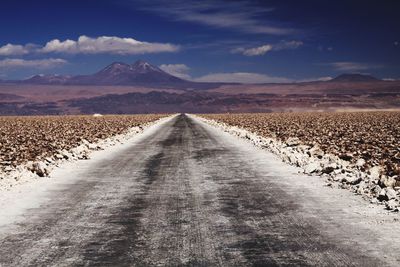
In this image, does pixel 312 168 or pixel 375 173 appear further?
pixel 312 168

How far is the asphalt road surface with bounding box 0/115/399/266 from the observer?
5.48m

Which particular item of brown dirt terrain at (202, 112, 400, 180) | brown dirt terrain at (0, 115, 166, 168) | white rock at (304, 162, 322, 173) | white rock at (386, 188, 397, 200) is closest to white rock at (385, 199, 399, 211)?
white rock at (386, 188, 397, 200)

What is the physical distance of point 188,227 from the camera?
696 cm

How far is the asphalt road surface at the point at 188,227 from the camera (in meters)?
5.48

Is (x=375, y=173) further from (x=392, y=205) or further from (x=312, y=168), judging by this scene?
(x=392, y=205)

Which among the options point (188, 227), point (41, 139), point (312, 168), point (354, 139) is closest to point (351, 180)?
point (312, 168)

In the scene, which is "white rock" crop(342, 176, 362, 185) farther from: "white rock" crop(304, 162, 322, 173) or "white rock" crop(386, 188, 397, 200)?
"white rock" crop(304, 162, 322, 173)

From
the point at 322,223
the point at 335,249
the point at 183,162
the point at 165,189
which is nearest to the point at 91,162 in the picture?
the point at 183,162

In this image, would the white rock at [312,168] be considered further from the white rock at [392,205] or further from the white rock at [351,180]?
the white rock at [392,205]

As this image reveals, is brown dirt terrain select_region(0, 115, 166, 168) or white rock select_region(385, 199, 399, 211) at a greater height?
white rock select_region(385, 199, 399, 211)

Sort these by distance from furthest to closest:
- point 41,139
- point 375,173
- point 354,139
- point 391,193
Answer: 1. point 41,139
2. point 354,139
3. point 375,173
4. point 391,193

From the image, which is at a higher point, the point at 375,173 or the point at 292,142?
the point at 375,173

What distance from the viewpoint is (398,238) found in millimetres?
6289

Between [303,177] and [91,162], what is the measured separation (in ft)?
25.1
